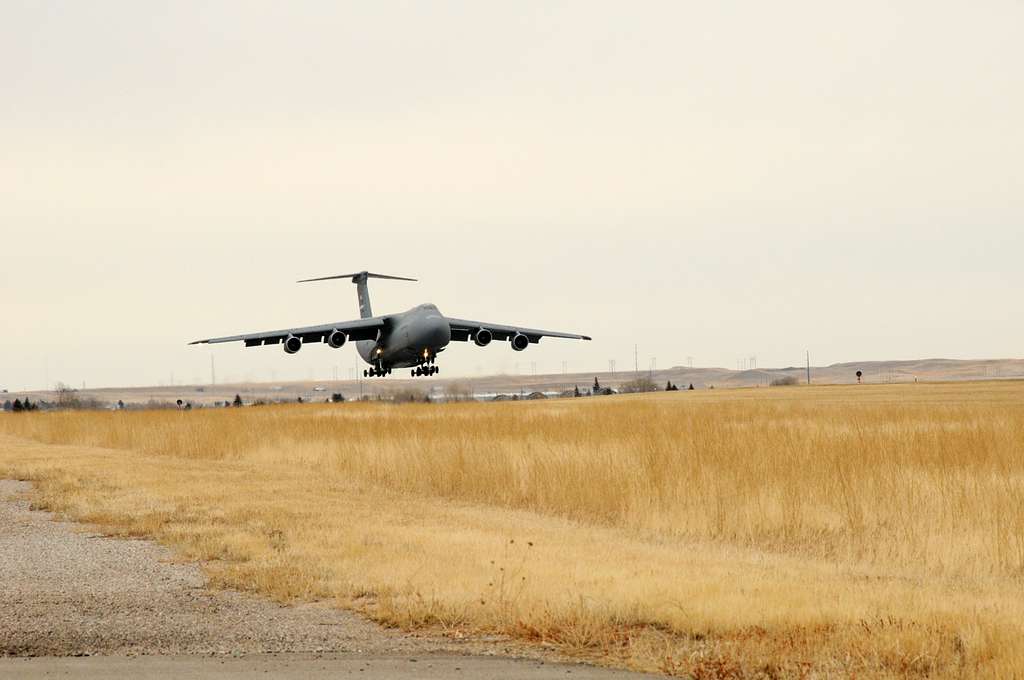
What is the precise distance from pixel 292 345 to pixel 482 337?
8.19 m

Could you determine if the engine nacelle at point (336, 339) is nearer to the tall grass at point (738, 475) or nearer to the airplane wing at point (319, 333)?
the airplane wing at point (319, 333)

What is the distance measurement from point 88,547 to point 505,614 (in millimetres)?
6744

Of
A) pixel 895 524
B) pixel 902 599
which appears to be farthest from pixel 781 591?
pixel 895 524

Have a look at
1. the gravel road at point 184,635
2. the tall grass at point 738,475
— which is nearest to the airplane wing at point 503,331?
the tall grass at point 738,475

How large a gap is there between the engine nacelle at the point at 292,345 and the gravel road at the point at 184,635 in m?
38.8

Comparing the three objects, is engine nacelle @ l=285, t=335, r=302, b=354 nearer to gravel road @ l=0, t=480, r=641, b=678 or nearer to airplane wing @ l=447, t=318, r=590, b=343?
airplane wing @ l=447, t=318, r=590, b=343

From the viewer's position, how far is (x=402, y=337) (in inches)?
1961

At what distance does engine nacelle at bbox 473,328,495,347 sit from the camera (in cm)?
5350

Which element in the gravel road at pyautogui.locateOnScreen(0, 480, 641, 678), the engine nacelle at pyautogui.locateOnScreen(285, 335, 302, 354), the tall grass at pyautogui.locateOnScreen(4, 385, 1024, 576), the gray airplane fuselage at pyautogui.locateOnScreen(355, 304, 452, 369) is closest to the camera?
the gravel road at pyautogui.locateOnScreen(0, 480, 641, 678)

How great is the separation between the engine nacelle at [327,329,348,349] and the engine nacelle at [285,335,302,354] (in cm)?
146

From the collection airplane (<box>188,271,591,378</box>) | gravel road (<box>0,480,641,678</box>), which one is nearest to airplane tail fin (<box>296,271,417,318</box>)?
airplane (<box>188,271,591,378</box>)

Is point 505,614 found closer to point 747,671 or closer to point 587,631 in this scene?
point 587,631

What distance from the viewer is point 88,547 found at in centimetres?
1398

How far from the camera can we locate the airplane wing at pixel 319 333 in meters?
54.7
